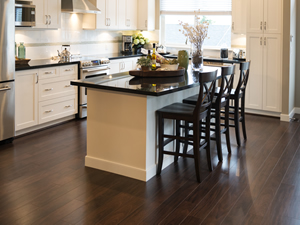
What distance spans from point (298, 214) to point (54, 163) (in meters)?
2.45

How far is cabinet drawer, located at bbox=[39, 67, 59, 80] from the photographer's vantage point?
16.9ft

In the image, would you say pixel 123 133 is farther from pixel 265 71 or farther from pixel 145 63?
pixel 265 71

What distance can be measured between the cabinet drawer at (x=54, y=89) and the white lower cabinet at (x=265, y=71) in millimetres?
3001

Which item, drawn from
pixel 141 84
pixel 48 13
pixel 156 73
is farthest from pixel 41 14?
pixel 141 84

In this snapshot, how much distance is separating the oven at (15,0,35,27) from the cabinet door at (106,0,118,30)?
195cm

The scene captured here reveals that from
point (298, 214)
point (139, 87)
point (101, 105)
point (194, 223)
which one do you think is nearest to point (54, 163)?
point (101, 105)

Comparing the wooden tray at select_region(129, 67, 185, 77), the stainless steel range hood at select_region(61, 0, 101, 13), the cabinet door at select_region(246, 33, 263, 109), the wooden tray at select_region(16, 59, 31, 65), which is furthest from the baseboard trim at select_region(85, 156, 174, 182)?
the cabinet door at select_region(246, 33, 263, 109)

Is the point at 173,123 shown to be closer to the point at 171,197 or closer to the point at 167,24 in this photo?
the point at 171,197

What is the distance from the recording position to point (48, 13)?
551cm

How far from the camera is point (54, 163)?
A: 403 centimetres

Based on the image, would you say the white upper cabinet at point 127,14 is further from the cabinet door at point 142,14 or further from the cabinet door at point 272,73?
the cabinet door at point 272,73

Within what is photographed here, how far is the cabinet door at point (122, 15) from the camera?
23.2ft

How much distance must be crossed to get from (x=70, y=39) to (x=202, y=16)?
266 centimetres

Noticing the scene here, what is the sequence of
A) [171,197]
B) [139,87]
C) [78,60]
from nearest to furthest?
[171,197]
[139,87]
[78,60]
